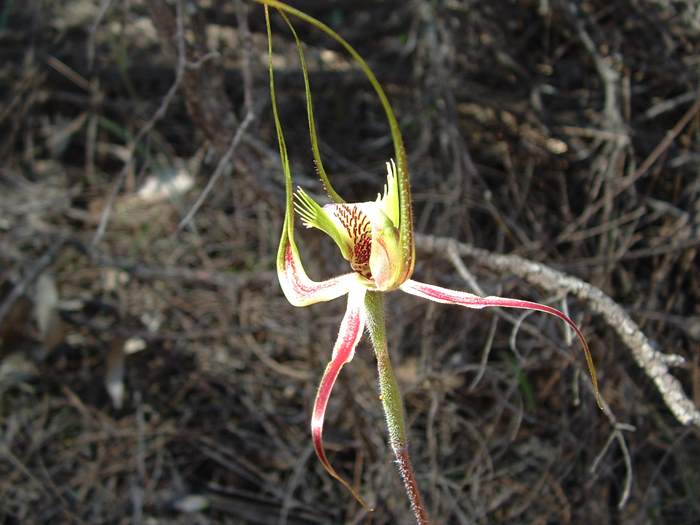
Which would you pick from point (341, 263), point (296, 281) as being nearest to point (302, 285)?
point (296, 281)

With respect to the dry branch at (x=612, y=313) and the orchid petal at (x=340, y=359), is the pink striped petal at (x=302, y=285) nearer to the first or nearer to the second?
the orchid petal at (x=340, y=359)

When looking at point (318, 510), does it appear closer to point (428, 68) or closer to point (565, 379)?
point (565, 379)

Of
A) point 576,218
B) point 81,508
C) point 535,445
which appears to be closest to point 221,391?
point 81,508

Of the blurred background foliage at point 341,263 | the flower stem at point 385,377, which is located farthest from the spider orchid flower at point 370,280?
the blurred background foliage at point 341,263

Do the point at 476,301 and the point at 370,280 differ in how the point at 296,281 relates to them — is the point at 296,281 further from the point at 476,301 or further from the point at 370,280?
the point at 476,301

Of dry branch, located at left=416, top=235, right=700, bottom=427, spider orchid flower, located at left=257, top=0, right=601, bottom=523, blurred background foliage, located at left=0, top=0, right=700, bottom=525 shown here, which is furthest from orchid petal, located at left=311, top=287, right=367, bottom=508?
blurred background foliage, located at left=0, top=0, right=700, bottom=525

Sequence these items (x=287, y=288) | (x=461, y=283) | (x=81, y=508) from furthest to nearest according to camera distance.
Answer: (x=81, y=508) → (x=461, y=283) → (x=287, y=288)

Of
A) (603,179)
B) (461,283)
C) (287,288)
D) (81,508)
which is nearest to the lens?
(287,288)
